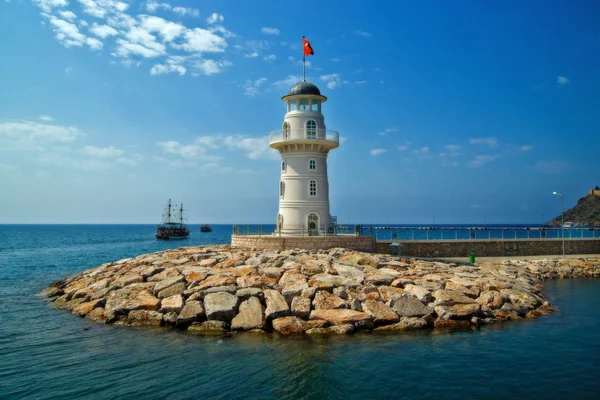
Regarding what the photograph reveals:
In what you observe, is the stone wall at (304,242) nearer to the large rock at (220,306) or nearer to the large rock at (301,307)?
the large rock at (220,306)

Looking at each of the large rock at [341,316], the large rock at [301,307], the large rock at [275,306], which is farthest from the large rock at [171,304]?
the large rock at [341,316]

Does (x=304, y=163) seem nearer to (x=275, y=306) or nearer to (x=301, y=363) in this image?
(x=275, y=306)

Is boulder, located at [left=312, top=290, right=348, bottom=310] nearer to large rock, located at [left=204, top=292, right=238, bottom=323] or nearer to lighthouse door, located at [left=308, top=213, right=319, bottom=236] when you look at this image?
large rock, located at [left=204, top=292, right=238, bottom=323]

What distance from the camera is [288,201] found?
27609mm

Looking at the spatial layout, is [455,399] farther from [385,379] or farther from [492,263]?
[492,263]

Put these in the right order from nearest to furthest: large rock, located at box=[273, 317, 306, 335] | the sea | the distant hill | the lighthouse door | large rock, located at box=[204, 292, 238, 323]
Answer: the sea
large rock, located at box=[273, 317, 306, 335]
large rock, located at box=[204, 292, 238, 323]
the lighthouse door
the distant hill

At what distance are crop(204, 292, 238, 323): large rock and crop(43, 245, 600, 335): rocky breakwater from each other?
0.11ft

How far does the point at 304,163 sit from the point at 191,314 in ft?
45.6

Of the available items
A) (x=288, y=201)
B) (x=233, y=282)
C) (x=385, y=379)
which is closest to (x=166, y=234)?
(x=288, y=201)

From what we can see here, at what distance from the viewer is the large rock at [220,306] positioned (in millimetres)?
15609

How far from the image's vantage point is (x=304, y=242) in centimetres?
2514

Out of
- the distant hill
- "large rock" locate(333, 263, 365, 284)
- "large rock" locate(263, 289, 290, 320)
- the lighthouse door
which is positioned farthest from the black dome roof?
the distant hill

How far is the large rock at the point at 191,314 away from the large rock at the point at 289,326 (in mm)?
2729

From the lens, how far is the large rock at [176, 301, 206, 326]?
15688mm
